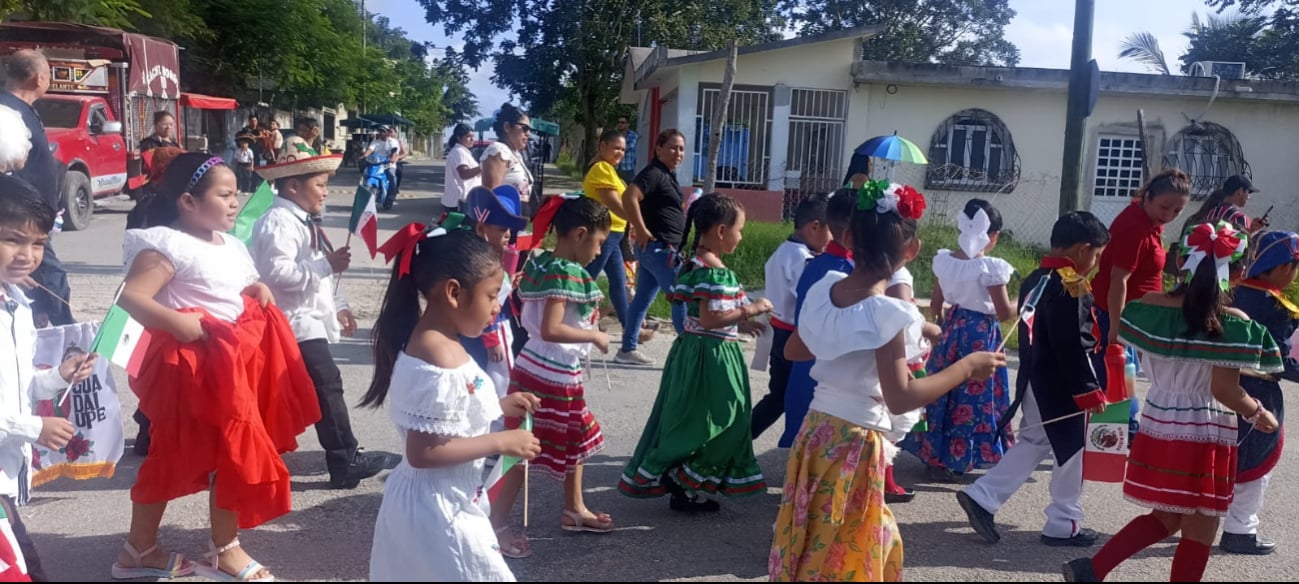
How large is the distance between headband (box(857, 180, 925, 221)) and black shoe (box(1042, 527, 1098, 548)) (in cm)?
197

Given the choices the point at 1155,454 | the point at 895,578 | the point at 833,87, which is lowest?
the point at 895,578

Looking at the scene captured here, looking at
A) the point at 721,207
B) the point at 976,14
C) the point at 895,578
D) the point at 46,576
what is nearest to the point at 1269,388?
the point at 895,578

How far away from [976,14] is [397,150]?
80.0ft

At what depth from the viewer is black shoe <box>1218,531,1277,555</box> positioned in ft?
13.7

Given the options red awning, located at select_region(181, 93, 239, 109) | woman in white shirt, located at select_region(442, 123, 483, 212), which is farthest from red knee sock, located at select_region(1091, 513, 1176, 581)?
red awning, located at select_region(181, 93, 239, 109)

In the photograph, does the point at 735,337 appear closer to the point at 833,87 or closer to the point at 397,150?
the point at 833,87

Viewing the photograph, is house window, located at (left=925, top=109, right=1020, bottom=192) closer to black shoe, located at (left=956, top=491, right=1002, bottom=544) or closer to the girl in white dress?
black shoe, located at (left=956, top=491, right=1002, bottom=544)

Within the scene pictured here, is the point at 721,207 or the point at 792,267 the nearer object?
the point at 721,207

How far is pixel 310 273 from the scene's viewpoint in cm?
425

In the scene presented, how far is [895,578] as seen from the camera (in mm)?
3051

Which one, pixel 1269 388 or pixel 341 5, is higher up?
pixel 341 5

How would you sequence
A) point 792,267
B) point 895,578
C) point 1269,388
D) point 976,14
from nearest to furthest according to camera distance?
point 895,578, point 1269,388, point 792,267, point 976,14

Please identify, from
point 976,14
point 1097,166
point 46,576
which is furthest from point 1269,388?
point 976,14

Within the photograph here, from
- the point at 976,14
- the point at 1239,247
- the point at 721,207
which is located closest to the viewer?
the point at 1239,247
